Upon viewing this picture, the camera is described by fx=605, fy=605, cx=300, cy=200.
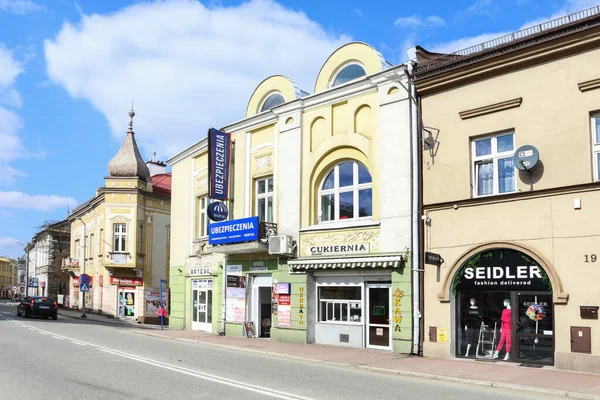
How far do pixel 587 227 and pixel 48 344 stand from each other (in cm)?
1493

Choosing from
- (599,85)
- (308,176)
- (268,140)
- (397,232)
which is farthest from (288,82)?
(599,85)

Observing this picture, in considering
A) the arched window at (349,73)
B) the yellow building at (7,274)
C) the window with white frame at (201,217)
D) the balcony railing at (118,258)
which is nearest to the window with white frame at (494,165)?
the arched window at (349,73)

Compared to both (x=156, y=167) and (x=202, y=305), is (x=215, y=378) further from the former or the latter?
(x=156, y=167)

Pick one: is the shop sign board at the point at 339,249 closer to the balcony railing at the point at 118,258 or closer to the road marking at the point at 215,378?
the road marking at the point at 215,378

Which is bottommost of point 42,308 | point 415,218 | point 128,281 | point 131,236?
point 42,308

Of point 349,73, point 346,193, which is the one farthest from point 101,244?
point 349,73


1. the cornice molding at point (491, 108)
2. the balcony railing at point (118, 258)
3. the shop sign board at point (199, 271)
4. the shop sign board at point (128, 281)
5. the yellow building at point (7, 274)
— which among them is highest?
the cornice molding at point (491, 108)

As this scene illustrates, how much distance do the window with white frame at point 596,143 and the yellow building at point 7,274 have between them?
146948mm

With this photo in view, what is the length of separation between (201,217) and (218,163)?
401 cm

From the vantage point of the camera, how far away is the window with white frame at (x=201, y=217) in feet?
87.0

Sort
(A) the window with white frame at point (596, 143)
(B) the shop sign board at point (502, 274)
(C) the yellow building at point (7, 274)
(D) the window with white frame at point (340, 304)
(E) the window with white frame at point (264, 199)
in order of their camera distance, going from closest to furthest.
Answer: (A) the window with white frame at point (596, 143)
(B) the shop sign board at point (502, 274)
(D) the window with white frame at point (340, 304)
(E) the window with white frame at point (264, 199)
(C) the yellow building at point (7, 274)

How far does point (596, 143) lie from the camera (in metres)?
13.6

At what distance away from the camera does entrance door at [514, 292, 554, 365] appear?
1402cm

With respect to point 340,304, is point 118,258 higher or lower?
higher
